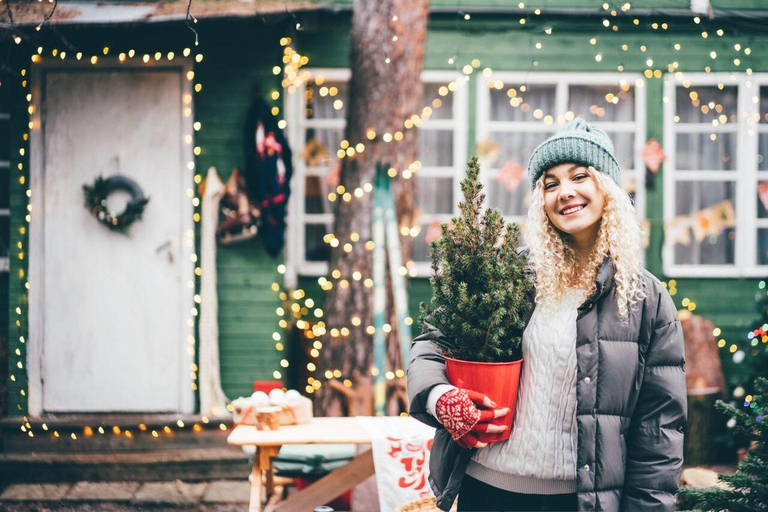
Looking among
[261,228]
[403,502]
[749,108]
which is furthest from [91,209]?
[749,108]

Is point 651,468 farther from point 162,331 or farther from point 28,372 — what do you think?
point 28,372

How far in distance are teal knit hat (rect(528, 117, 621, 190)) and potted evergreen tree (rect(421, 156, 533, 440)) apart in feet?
0.70

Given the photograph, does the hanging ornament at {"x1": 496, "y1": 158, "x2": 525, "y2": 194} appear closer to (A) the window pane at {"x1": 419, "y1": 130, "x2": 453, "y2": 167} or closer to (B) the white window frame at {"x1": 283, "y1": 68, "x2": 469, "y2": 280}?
(B) the white window frame at {"x1": 283, "y1": 68, "x2": 469, "y2": 280}

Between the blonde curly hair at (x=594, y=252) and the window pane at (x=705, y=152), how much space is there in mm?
5071

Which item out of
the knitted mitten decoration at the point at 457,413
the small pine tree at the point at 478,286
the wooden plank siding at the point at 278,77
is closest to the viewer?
the knitted mitten decoration at the point at 457,413

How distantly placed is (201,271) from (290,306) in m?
0.84

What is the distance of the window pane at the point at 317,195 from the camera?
6.58 m

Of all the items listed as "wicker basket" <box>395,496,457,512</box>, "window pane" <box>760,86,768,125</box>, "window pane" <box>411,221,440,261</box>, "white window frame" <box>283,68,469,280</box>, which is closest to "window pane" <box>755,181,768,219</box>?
"window pane" <box>760,86,768,125</box>

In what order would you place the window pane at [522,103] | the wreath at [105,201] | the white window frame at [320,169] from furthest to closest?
the window pane at [522,103]
the white window frame at [320,169]
the wreath at [105,201]

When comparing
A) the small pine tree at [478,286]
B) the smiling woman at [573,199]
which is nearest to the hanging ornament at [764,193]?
the smiling woman at [573,199]

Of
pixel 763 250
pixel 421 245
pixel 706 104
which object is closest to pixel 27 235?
pixel 421 245

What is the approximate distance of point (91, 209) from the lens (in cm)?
576

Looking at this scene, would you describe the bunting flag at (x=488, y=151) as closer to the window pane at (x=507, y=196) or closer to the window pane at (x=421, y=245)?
the window pane at (x=507, y=196)

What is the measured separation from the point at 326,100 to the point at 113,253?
2.29 metres
